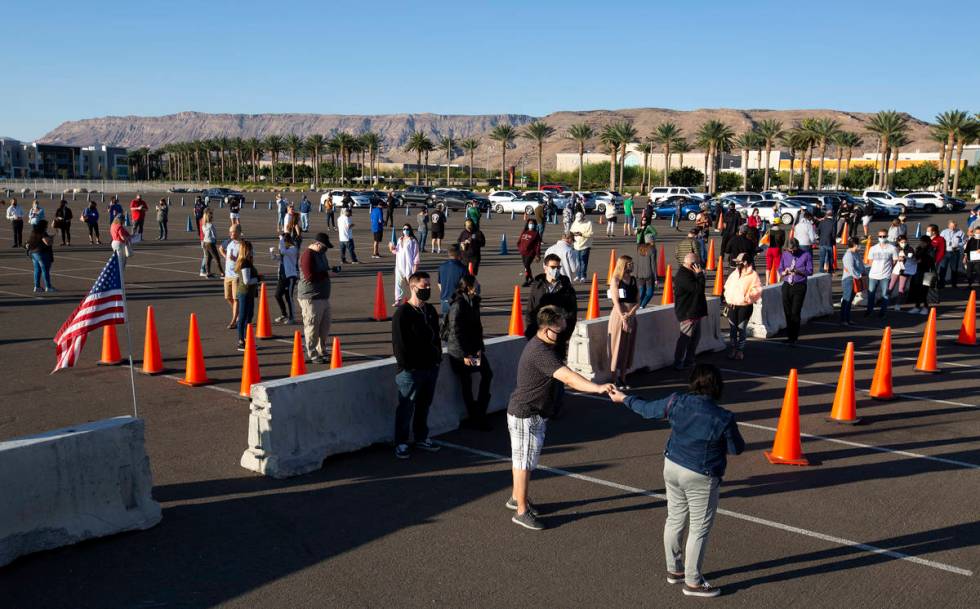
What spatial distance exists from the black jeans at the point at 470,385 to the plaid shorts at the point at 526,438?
2.46m

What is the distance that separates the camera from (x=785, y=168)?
16000 centimetres

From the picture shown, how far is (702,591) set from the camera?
5.30m

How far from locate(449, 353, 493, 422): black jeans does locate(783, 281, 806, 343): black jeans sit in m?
6.96

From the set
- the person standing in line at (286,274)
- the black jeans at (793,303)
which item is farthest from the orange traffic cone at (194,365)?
the black jeans at (793,303)

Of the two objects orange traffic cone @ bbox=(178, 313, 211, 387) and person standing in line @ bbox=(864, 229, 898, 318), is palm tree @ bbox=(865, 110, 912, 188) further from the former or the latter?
orange traffic cone @ bbox=(178, 313, 211, 387)

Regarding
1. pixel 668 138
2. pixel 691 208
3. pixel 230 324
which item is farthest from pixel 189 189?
pixel 230 324

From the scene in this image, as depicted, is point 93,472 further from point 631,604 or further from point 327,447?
point 631,604

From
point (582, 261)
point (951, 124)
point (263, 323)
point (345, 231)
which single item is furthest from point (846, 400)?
point (951, 124)

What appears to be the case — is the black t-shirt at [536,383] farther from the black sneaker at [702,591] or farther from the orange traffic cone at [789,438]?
the orange traffic cone at [789,438]

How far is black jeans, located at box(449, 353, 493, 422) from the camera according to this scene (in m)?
8.70

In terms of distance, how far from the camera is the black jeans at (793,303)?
537 inches

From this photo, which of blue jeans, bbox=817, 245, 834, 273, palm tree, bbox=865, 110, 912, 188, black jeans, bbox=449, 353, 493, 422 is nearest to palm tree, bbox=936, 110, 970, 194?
palm tree, bbox=865, 110, 912, 188

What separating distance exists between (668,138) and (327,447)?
95980 millimetres

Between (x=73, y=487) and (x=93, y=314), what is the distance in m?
2.12
